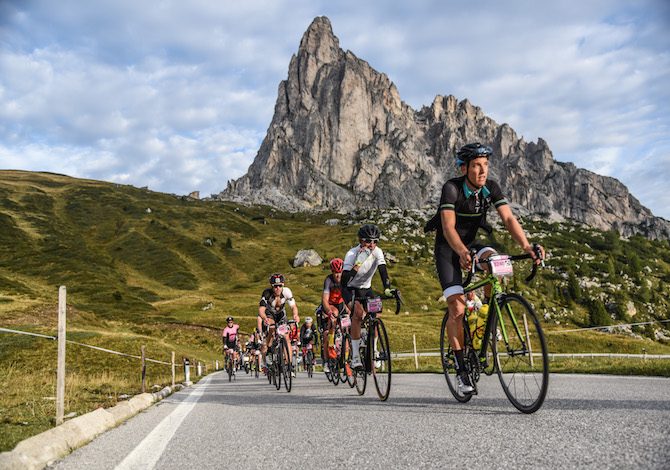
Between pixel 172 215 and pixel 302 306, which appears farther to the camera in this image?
pixel 172 215

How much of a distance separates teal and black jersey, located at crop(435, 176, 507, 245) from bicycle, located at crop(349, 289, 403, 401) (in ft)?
6.48

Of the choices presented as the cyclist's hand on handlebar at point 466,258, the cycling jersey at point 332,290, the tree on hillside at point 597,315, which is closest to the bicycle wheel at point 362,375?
the cycling jersey at point 332,290

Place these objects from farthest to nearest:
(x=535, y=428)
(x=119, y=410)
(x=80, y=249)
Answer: (x=80, y=249) → (x=119, y=410) → (x=535, y=428)

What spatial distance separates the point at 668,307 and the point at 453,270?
176775 mm

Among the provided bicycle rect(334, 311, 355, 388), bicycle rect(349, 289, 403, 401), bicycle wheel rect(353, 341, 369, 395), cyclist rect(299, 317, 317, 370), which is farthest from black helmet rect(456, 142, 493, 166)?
cyclist rect(299, 317, 317, 370)

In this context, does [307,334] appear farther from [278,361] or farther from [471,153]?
[471,153]

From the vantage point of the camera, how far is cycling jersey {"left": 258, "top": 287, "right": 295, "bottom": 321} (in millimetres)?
12508

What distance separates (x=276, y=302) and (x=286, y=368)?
1.69 m

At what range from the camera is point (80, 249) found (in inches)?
5748

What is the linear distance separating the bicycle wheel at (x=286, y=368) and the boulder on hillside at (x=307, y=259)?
466ft

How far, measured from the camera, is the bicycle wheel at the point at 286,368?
11.2 metres

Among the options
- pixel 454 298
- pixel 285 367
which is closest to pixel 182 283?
pixel 285 367

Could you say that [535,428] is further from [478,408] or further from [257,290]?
[257,290]

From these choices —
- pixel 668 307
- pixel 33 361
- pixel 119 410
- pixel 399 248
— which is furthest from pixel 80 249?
pixel 668 307
